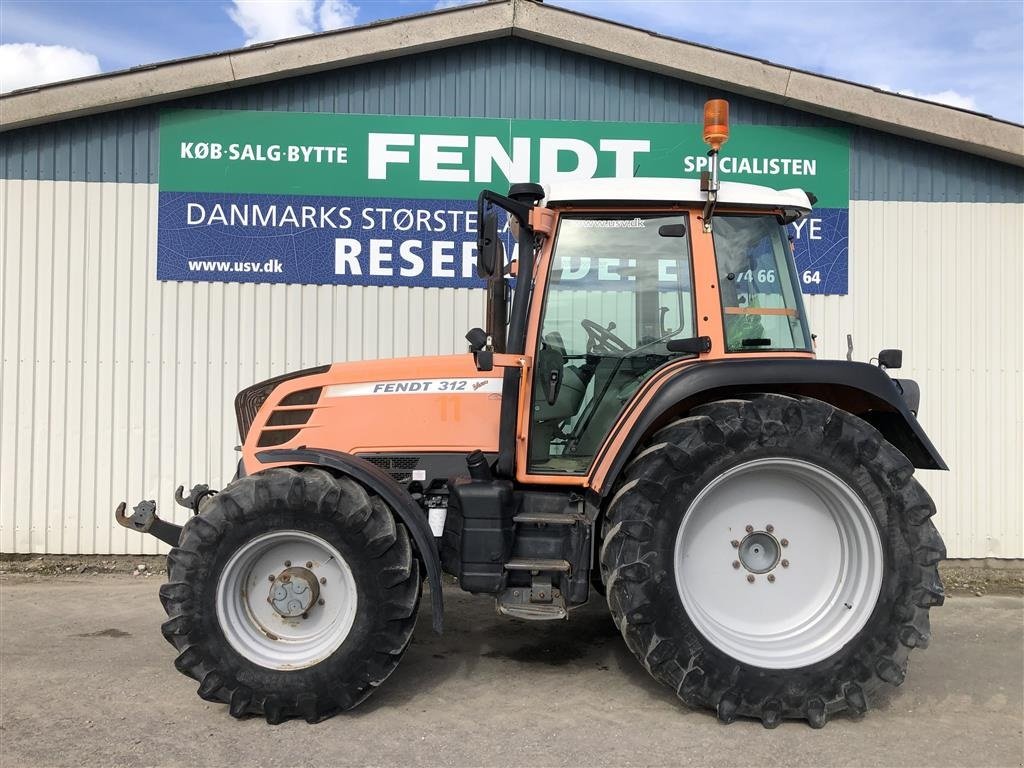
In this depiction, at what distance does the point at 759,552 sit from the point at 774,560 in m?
0.08

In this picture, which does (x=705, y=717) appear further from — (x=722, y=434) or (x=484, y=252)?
(x=484, y=252)

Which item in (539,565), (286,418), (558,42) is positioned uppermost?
(558,42)

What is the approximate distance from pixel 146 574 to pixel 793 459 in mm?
5301

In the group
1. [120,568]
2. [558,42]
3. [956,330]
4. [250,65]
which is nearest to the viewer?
[250,65]

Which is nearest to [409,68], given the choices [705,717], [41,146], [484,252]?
[41,146]

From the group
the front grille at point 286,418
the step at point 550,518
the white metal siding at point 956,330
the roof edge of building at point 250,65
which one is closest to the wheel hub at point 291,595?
the front grille at point 286,418

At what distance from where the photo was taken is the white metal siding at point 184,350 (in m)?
6.39

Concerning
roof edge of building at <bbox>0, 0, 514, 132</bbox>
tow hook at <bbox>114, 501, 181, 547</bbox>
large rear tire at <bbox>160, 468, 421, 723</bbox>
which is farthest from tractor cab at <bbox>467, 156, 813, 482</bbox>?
roof edge of building at <bbox>0, 0, 514, 132</bbox>

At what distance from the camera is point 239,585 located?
3.63 metres

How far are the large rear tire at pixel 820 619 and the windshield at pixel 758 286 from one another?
39cm

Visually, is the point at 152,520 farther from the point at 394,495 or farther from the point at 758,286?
the point at 758,286

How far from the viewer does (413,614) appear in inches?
140

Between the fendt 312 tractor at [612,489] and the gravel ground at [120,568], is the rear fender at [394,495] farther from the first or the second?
A: the gravel ground at [120,568]

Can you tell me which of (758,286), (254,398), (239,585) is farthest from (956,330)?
(239,585)
